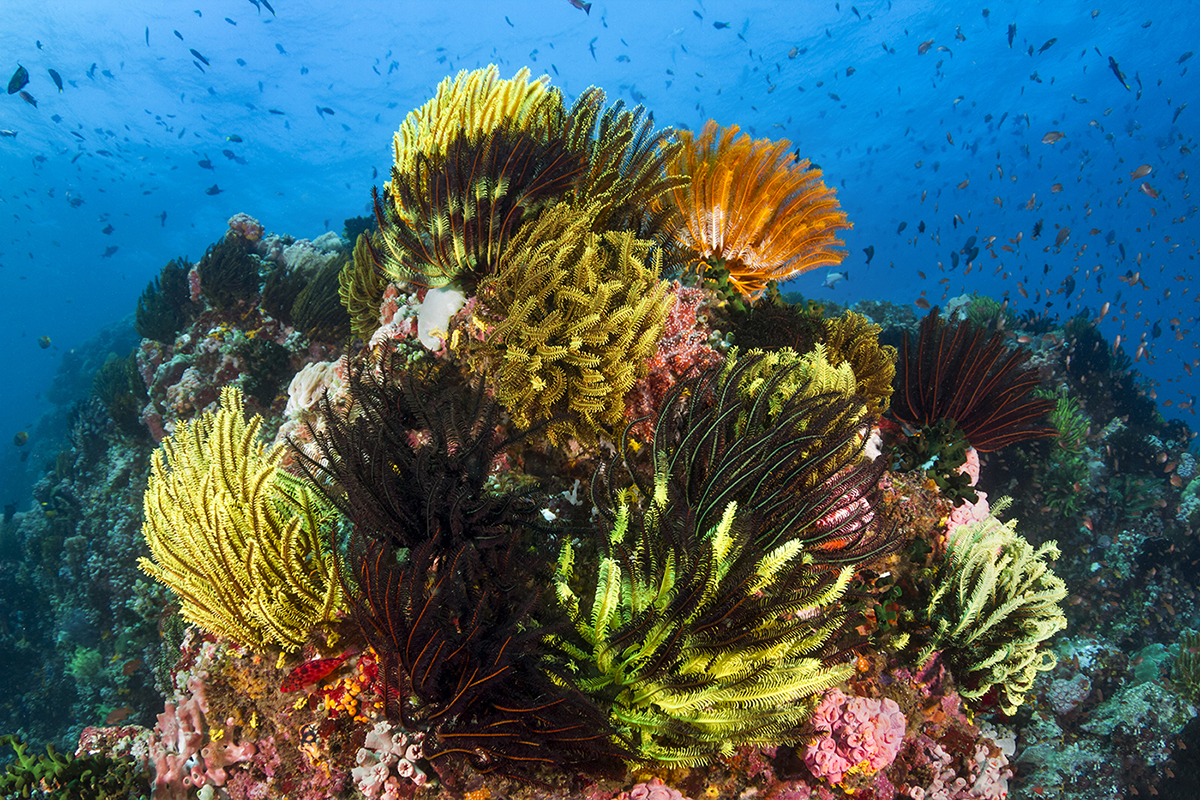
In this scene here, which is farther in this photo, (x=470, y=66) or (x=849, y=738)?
(x=470, y=66)

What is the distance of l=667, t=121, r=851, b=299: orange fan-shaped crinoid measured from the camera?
473 centimetres

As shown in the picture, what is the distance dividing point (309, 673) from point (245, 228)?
494 inches

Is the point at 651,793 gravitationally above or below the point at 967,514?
below

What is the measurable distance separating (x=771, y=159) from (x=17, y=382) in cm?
13674

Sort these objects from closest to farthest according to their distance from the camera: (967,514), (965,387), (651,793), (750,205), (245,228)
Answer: (651,793)
(967,514)
(750,205)
(965,387)
(245,228)

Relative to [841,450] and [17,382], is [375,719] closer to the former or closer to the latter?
[841,450]

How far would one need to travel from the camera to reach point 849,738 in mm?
2412

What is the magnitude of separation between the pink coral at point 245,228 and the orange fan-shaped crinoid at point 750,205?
11.0 metres

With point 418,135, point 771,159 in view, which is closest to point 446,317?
point 418,135

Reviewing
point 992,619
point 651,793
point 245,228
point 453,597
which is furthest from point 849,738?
point 245,228

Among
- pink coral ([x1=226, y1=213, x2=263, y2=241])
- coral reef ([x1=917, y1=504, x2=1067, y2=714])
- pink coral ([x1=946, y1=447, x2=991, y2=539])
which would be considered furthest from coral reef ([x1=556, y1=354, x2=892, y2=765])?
pink coral ([x1=226, y1=213, x2=263, y2=241])

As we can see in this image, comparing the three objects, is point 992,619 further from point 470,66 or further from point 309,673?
point 470,66

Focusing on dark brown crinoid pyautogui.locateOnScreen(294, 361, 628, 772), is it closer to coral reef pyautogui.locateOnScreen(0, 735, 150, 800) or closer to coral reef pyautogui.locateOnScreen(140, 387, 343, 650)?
coral reef pyautogui.locateOnScreen(140, 387, 343, 650)

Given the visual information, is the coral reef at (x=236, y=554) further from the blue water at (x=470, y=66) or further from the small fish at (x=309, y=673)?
the blue water at (x=470, y=66)
